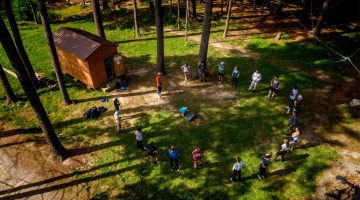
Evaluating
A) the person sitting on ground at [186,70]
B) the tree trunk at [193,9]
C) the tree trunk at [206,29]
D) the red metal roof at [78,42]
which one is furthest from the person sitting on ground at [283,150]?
the tree trunk at [193,9]

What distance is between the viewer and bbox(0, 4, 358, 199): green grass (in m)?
13.6

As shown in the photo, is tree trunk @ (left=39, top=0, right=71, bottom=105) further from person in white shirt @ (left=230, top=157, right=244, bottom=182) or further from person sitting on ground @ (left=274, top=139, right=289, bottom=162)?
person sitting on ground @ (left=274, top=139, right=289, bottom=162)

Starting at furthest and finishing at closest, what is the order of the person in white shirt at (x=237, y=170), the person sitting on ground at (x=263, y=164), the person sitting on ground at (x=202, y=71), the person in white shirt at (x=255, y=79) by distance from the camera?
1. the person sitting on ground at (x=202, y=71)
2. the person in white shirt at (x=255, y=79)
3. the person sitting on ground at (x=263, y=164)
4. the person in white shirt at (x=237, y=170)

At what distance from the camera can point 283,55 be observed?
77.4 ft

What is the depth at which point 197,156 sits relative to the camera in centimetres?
1372

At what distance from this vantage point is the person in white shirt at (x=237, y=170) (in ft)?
42.2

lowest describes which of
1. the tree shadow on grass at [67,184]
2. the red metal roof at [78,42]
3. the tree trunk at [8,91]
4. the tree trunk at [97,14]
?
the tree shadow on grass at [67,184]

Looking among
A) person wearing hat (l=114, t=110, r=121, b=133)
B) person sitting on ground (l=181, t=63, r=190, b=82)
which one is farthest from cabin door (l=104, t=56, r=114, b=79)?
person wearing hat (l=114, t=110, r=121, b=133)

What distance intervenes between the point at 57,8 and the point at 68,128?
26634 millimetres

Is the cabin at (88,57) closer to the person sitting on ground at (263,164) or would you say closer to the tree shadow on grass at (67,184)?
the tree shadow on grass at (67,184)

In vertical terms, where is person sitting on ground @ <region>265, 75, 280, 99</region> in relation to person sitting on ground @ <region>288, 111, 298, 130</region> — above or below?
above

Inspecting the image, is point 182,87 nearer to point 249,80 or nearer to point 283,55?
point 249,80

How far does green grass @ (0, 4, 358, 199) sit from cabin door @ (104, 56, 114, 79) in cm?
208

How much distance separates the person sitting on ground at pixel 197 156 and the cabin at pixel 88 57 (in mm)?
9708
